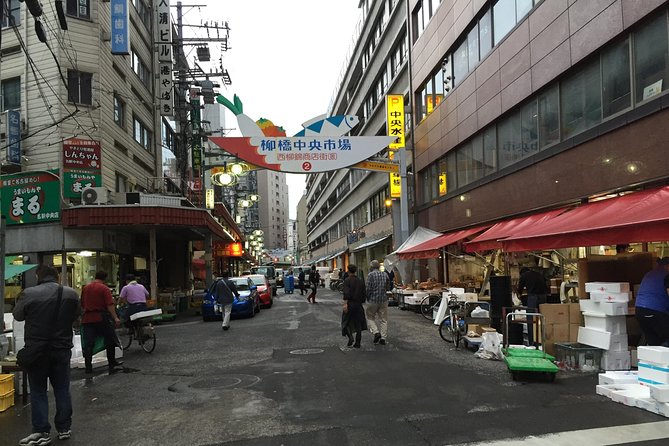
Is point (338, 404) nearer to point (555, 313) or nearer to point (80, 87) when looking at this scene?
point (555, 313)

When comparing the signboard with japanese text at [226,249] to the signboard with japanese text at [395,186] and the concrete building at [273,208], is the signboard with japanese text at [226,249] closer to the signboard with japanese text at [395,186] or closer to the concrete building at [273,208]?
the signboard with japanese text at [395,186]

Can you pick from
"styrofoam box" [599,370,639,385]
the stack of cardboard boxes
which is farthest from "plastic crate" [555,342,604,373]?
"styrofoam box" [599,370,639,385]

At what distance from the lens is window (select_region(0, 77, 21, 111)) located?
2019cm

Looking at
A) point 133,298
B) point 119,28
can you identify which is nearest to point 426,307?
point 133,298

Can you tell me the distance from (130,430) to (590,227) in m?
7.62

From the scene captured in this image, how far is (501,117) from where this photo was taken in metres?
17.5

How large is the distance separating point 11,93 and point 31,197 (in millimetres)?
4352

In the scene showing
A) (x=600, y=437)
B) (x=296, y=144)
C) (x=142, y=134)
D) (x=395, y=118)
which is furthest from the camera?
(x=142, y=134)

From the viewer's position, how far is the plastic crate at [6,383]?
706 centimetres

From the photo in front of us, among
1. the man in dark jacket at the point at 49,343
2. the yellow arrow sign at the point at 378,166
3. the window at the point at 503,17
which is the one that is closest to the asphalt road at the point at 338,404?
the man in dark jacket at the point at 49,343

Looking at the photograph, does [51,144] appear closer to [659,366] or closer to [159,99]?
[159,99]

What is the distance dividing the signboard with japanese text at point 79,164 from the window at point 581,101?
1636 cm

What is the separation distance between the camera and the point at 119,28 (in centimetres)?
2095

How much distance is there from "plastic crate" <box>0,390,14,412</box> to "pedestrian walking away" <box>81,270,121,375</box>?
2.30m
